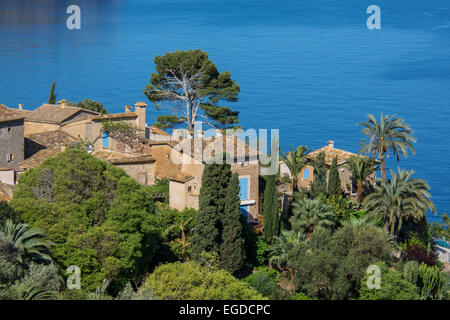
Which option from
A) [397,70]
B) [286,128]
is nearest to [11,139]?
[286,128]

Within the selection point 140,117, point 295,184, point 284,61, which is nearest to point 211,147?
point 295,184

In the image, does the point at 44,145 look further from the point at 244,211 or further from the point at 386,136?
the point at 386,136

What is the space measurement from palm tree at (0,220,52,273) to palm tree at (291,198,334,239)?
1227 cm

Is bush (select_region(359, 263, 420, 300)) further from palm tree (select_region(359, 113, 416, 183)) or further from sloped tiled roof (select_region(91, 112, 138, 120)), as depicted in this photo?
sloped tiled roof (select_region(91, 112, 138, 120))

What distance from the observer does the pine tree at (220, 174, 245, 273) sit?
2891 centimetres

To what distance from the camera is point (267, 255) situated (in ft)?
102

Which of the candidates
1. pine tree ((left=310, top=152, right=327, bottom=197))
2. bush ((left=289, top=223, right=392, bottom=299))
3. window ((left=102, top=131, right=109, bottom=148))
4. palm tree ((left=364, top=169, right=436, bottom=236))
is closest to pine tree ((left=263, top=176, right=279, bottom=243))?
bush ((left=289, top=223, right=392, bottom=299))

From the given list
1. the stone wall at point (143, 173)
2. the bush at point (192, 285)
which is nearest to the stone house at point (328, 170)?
the stone wall at point (143, 173)

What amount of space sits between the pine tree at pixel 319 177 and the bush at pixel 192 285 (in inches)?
437

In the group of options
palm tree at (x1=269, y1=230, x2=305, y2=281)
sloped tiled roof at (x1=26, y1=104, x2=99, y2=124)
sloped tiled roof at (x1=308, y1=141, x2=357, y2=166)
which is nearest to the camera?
palm tree at (x1=269, y1=230, x2=305, y2=281)

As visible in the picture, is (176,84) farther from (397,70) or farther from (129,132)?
(397,70)

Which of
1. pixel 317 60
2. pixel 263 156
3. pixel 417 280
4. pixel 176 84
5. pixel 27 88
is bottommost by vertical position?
pixel 417 280

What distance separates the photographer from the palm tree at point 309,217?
102 feet
